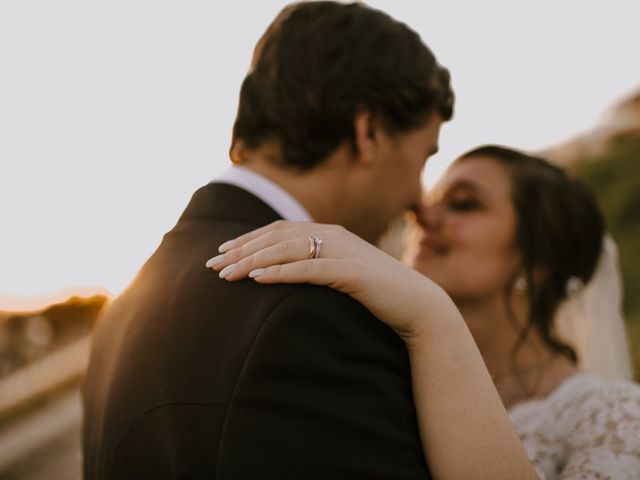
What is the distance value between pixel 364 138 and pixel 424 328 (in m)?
1.00

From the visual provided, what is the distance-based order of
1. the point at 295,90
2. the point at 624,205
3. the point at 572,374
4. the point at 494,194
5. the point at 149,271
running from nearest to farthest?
the point at 149,271, the point at 295,90, the point at 572,374, the point at 494,194, the point at 624,205

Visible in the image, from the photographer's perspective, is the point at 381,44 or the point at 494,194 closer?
the point at 381,44

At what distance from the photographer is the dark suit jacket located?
4.87 ft

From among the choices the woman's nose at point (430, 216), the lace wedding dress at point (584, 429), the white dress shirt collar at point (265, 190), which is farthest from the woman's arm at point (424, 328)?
the woman's nose at point (430, 216)

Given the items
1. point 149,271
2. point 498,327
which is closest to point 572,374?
point 498,327

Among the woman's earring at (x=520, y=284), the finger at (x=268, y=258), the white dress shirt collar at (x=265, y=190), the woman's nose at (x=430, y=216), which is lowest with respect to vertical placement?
the woman's earring at (x=520, y=284)

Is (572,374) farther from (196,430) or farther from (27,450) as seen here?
(27,450)

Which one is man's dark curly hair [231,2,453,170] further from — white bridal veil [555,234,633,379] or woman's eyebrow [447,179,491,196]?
white bridal veil [555,234,633,379]

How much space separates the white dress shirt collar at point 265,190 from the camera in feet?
6.97

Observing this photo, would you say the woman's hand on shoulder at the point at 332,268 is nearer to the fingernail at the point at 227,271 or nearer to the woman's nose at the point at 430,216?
the fingernail at the point at 227,271

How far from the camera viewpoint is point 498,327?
4316mm

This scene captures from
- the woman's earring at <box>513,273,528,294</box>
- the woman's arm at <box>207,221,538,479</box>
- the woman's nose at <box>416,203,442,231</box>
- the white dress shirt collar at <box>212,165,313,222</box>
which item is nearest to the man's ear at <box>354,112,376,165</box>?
the white dress shirt collar at <box>212,165,313,222</box>

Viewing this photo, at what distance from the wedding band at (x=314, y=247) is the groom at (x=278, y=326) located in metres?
0.11

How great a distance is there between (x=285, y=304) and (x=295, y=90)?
1.12 metres
